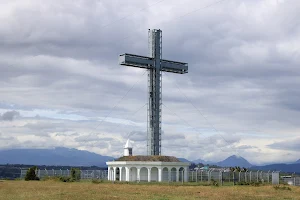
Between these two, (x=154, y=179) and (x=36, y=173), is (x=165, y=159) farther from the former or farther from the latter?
(x=36, y=173)

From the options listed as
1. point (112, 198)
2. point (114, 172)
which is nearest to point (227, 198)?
point (112, 198)

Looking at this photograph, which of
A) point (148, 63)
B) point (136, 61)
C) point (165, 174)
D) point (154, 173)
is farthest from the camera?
point (148, 63)

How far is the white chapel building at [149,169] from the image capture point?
94250mm

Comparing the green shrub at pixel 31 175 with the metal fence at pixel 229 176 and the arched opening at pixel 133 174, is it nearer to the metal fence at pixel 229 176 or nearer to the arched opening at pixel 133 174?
the arched opening at pixel 133 174

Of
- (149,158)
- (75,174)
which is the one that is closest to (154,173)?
(149,158)

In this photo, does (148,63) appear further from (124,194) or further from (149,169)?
(124,194)

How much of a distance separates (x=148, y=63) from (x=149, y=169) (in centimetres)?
2309

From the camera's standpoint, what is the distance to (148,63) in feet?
344

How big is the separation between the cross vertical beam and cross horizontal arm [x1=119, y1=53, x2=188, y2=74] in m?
1.32

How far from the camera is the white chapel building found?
3711 inches

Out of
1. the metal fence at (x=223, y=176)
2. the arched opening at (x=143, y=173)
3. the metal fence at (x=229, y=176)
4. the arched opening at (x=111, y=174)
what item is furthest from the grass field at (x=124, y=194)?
the arched opening at (x=111, y=174)

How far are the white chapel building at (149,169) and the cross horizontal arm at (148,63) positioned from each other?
1902 centimetres

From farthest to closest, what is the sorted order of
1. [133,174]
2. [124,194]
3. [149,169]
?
[133,174] < [149,169] < [124,194]

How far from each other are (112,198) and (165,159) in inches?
1970
